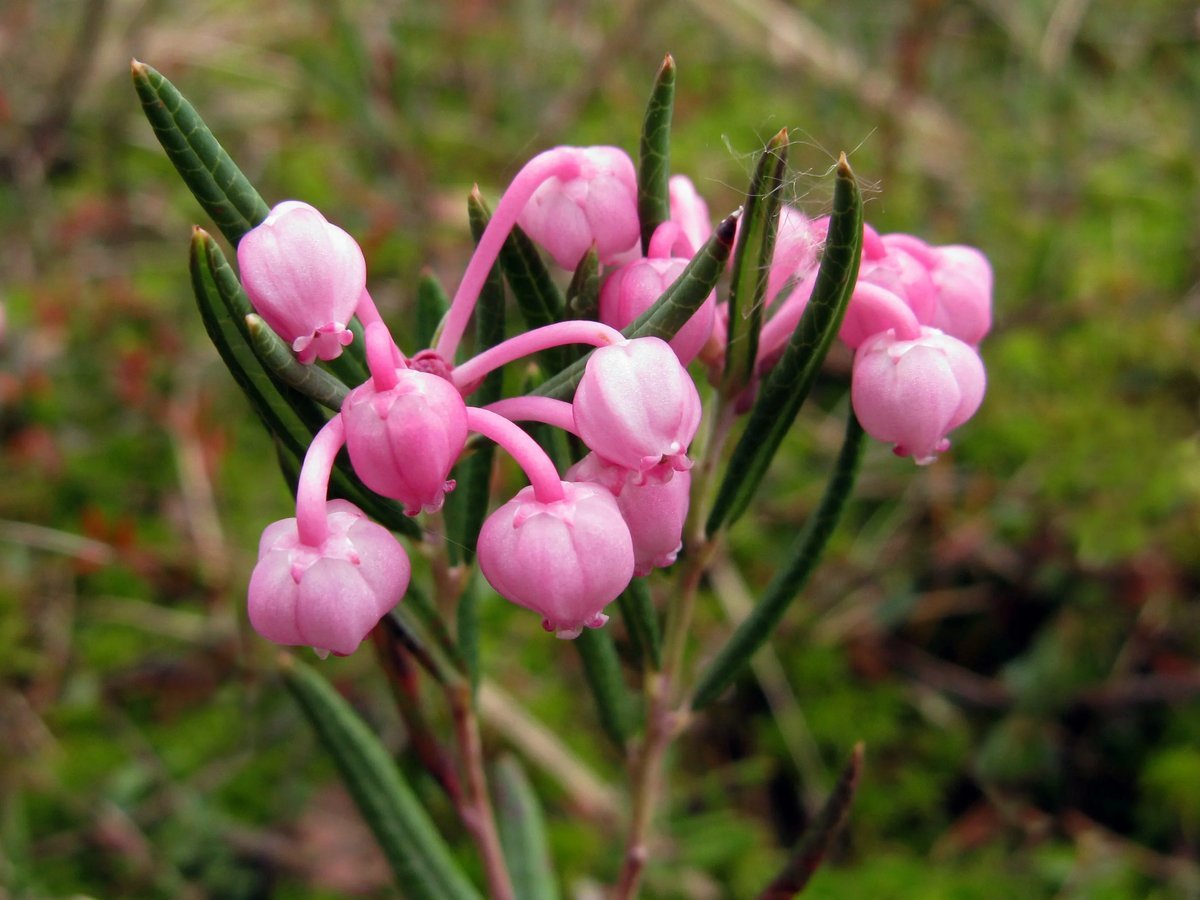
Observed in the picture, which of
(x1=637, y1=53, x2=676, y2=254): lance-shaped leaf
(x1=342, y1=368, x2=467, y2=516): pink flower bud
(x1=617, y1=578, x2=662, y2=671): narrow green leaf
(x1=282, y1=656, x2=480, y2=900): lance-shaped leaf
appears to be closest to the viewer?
(x1=342, y1=368, x2=467, y2=516): pink flower bud

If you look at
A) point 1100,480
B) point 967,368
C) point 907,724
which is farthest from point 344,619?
point 1100,480

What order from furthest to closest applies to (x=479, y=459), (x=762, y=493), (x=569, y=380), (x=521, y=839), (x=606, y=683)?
(x=762, y=493)
(x=521, y=839)
(x=606, y=683)
(x=479, y=459)
(x=569, y=380)

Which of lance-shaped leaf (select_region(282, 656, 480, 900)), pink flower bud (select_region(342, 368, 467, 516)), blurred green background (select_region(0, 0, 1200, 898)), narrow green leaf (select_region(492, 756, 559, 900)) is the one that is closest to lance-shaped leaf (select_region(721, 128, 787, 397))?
blurred green background (select_region(0, 0, 1200, 898))

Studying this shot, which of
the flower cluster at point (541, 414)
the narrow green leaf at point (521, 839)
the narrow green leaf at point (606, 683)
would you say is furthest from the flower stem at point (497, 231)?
the narrow green leaf at point (521, 839)

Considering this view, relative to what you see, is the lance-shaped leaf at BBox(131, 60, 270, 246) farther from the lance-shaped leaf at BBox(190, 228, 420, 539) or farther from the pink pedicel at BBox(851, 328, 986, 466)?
the pink pedicel at BBox(851, 328, 986, 466)

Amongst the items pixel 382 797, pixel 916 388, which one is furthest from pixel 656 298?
pixel 382 797

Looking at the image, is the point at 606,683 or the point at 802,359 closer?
the point at 802,359

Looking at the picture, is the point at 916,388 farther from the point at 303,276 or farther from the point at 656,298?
the point at 303,276
